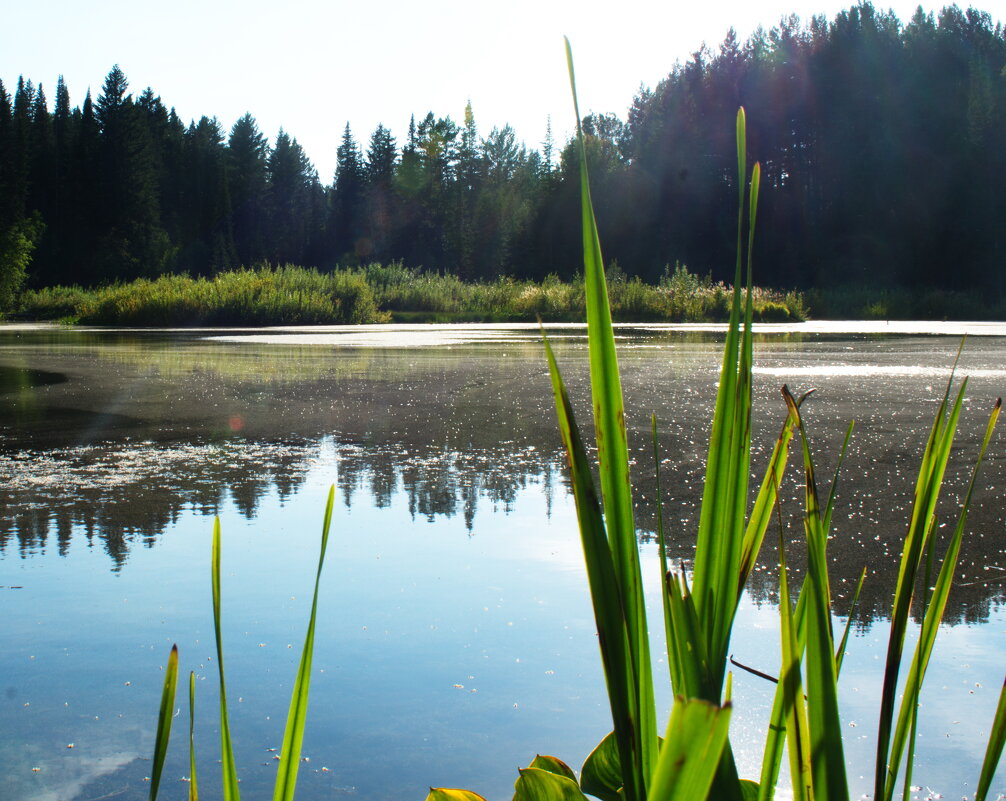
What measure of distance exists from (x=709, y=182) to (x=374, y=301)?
25.4 meters

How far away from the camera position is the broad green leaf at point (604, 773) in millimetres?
822

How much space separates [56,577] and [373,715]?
1215 millimetres

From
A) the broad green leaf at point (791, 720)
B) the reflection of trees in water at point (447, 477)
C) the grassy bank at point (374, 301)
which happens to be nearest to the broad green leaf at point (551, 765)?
the broad green leaf at point (791, 720)

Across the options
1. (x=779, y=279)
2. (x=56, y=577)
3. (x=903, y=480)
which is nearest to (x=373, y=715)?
(x=56, y=577)

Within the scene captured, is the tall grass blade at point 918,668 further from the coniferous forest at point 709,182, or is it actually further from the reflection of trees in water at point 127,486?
the coniferous forest at point 709,182

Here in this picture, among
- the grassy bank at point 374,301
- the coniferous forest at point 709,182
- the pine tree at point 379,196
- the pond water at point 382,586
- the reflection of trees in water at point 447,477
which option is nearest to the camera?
the pond water at point 382,586

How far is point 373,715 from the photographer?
1.62 metres

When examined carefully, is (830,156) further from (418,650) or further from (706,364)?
(418,650)

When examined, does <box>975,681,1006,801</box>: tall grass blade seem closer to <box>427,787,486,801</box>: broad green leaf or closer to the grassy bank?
<box>427,787,486,801</box>: broad green leaf

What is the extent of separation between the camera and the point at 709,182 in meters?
43.4

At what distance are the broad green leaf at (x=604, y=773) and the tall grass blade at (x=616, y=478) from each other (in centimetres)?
20

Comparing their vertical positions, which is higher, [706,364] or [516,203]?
[516,203]

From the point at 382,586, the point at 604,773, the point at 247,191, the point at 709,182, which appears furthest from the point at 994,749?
the point at 247,191

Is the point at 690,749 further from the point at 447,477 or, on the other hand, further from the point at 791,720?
the point at 447,477
